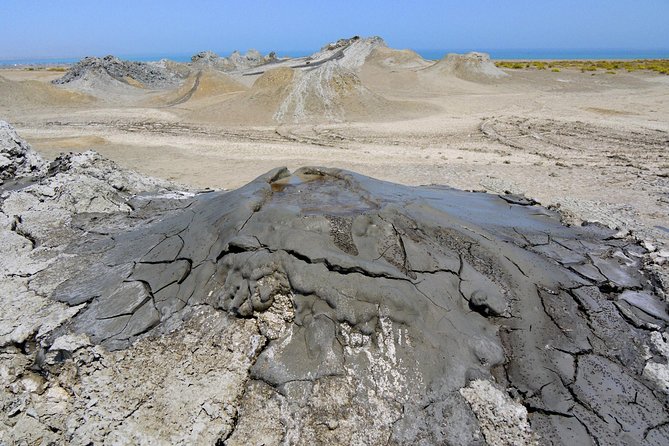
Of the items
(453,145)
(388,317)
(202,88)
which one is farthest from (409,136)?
(202,88)

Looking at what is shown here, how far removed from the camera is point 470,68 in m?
27.8

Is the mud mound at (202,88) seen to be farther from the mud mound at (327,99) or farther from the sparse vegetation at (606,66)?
the sparse vegetation at (606,66)

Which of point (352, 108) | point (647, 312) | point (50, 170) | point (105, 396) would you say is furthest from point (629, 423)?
point (352, 108)

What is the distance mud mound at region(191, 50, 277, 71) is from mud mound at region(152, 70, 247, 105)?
15.5m

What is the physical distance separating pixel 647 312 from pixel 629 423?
4.15 feet

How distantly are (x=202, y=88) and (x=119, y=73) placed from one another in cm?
952

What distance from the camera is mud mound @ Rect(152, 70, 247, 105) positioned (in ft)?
68.7

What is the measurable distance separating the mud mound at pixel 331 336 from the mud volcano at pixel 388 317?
0.01m

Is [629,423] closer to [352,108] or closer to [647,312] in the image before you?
[647,312]

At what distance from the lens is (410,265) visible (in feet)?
10.5

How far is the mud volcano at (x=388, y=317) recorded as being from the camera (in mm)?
2607

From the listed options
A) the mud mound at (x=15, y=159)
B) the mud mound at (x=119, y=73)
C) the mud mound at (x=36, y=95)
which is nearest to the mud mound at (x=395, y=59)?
the mud mound at (x=119, y=73)

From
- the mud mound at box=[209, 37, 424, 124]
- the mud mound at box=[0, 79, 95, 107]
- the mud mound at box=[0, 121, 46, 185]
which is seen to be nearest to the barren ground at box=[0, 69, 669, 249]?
the mud mound at box=[0, 79, 95, 107]

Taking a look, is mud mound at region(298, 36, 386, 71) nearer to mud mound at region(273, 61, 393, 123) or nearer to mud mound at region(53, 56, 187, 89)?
mud mound at region(53, 56, 187, 89)
